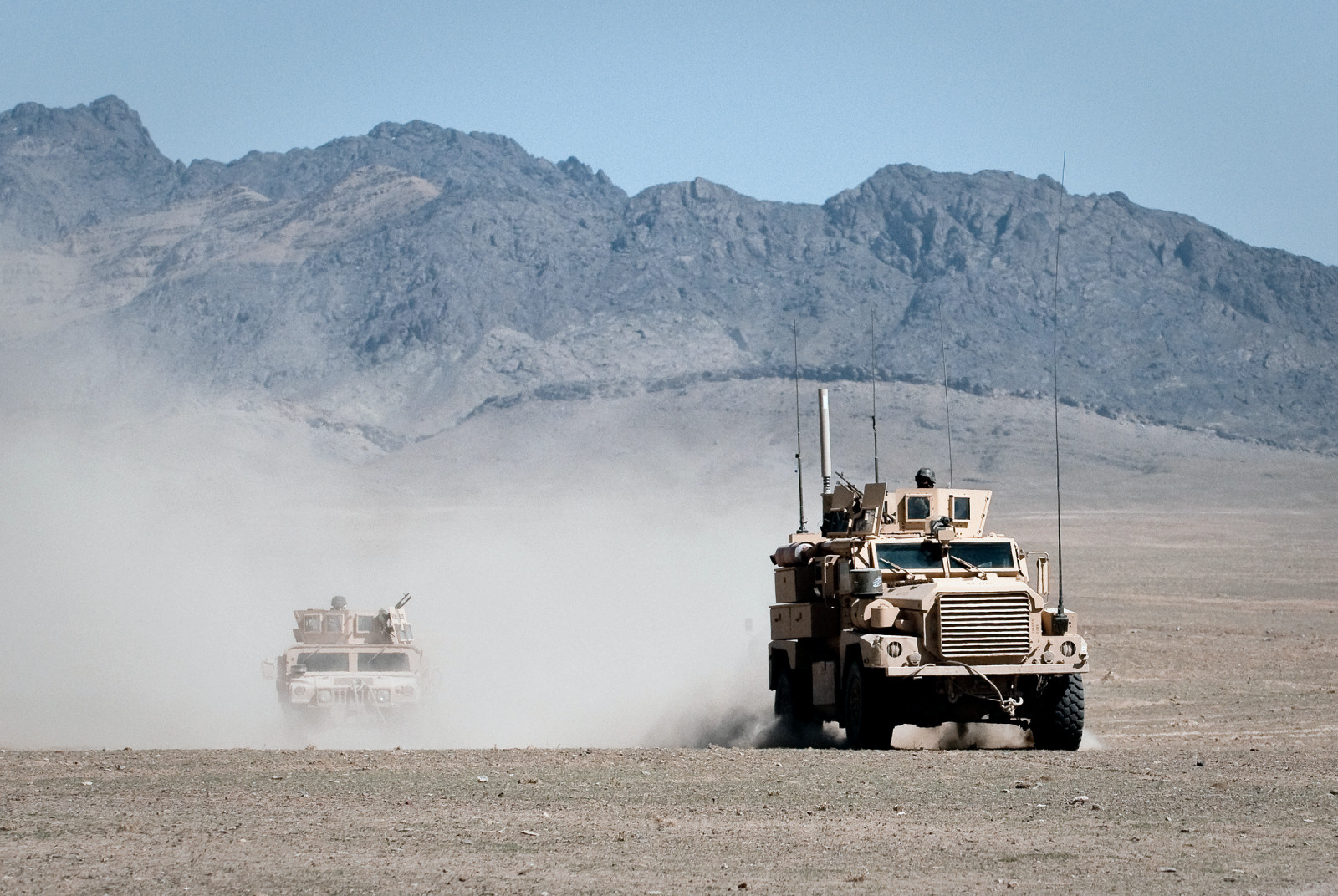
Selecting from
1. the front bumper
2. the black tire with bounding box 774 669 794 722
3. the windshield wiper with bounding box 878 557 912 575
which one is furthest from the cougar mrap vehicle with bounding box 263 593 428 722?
the front bumper

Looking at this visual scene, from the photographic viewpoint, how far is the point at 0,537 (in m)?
45.0

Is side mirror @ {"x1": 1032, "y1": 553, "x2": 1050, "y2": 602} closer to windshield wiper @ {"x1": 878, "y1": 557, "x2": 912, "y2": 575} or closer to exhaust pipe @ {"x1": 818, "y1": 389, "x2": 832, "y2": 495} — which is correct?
windshield wiper @ {"x1": 878, "y1": 557, "x2": 912, "y2": 575}

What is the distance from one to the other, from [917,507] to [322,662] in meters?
9.61

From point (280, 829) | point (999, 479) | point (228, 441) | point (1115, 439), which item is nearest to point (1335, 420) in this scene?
point (1115, 439)

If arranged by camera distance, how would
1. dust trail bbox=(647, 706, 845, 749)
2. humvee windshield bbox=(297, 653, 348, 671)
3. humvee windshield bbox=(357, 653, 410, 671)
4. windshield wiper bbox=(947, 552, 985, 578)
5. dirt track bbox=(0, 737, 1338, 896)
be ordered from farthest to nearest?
humvee windshield bbox=(357, 653, 410, 671), humvee windshield bbox=(297, 653, 348, 671), dust trail bbox=(647, 706, 845, 749), windshield wiper bbox=(947, 552, 985, 578), dirt track bbox=(0, 737, 1338, 896)

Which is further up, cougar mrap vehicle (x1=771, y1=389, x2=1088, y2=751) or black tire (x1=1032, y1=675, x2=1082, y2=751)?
cougar mrap vehicle (x1=771, y1=389, x2=1088, y2=751)

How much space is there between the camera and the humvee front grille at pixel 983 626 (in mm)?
18125

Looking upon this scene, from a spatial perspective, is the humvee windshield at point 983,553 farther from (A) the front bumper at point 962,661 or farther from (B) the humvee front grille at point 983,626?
(A) the front bumper at point 962,661

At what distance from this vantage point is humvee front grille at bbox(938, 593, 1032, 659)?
18.1 metres

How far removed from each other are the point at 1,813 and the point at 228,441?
375 ft

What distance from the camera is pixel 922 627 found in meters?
18.2

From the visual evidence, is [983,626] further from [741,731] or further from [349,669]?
[349,669]

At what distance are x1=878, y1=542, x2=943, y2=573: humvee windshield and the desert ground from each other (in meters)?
1.86

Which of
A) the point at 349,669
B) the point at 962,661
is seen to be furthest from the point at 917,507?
the point at 349,669
